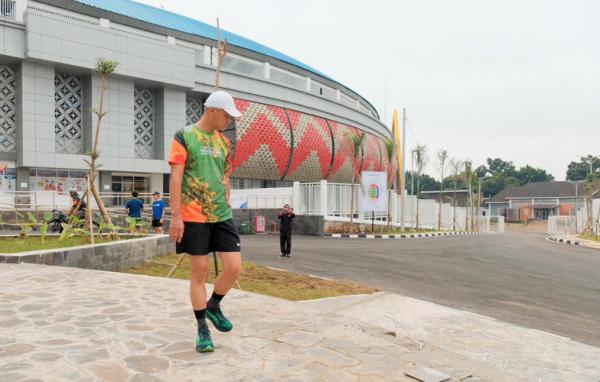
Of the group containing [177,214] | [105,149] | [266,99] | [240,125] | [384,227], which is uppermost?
[266,99]

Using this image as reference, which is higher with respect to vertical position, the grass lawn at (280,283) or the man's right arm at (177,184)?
the man's right arm at (177,184)

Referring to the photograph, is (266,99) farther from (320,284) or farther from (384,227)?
(320,284)

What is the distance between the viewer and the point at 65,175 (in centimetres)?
2453

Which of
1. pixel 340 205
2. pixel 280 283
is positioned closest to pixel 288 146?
pixel 340 205

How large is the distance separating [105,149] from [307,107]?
17.3 meters

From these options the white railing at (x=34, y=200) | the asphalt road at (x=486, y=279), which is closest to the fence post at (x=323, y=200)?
the asphalt road at (x=486, y=279)

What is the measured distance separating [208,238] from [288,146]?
3140cm

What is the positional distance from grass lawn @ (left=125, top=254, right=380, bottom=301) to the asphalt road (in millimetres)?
821

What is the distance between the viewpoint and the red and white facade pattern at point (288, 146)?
31.7 metres

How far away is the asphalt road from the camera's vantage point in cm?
570

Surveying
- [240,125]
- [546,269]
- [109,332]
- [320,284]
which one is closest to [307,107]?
[240,125]

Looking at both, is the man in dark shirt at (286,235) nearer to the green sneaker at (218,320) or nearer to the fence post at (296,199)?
the green sneaker at (218,320)

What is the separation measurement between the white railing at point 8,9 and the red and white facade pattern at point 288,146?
1337 cm

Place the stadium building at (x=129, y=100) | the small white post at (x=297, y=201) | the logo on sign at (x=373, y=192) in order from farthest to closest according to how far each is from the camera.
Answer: the stadium building at (x=129, y=100) → the logo on sign at (x=373, y=192) → the small white post at (x=297, y=201)
